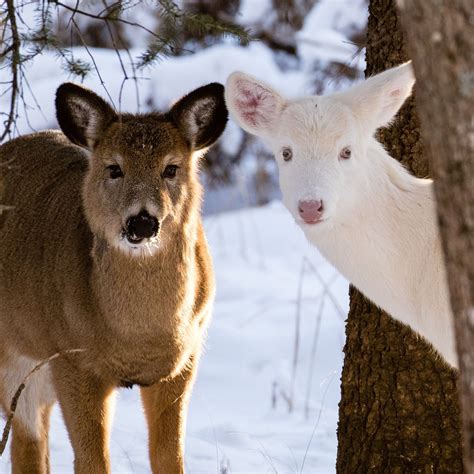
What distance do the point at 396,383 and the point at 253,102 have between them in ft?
5.00

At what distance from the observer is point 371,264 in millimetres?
4426

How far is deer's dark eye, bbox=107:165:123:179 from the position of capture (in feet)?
17.0

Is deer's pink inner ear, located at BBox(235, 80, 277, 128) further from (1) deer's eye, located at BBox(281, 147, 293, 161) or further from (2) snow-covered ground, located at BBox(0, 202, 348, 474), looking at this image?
(2) snow-covered ground, located at BBox(0, 202, 348, 474)

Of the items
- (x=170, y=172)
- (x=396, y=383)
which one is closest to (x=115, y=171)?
(x=170, y=172)

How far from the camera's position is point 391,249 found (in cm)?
442

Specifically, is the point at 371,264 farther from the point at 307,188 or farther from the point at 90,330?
the point at 90,330

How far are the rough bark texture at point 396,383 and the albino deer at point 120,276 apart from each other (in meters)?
0.84

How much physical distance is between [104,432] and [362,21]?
878 cm

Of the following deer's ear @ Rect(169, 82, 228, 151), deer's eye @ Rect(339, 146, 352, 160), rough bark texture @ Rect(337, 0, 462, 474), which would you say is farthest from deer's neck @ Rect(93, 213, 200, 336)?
deer's eye @ Rect(339, 146, 352, 160)

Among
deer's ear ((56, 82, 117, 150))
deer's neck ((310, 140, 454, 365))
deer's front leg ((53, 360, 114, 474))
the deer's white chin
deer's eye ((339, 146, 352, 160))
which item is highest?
deer's ear ((56, 82, 117, 150))

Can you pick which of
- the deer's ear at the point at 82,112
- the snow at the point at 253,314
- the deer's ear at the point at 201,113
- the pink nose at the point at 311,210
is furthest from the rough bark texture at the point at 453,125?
the deer's ear at the point at 82,112

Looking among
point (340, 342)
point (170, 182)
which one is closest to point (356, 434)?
point (170, 182)

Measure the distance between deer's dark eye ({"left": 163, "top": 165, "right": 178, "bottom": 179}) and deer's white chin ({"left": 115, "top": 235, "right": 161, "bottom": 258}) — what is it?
348 millimetres

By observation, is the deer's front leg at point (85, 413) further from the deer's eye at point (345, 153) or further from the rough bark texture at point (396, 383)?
the deer's eye at point (345, 153)
